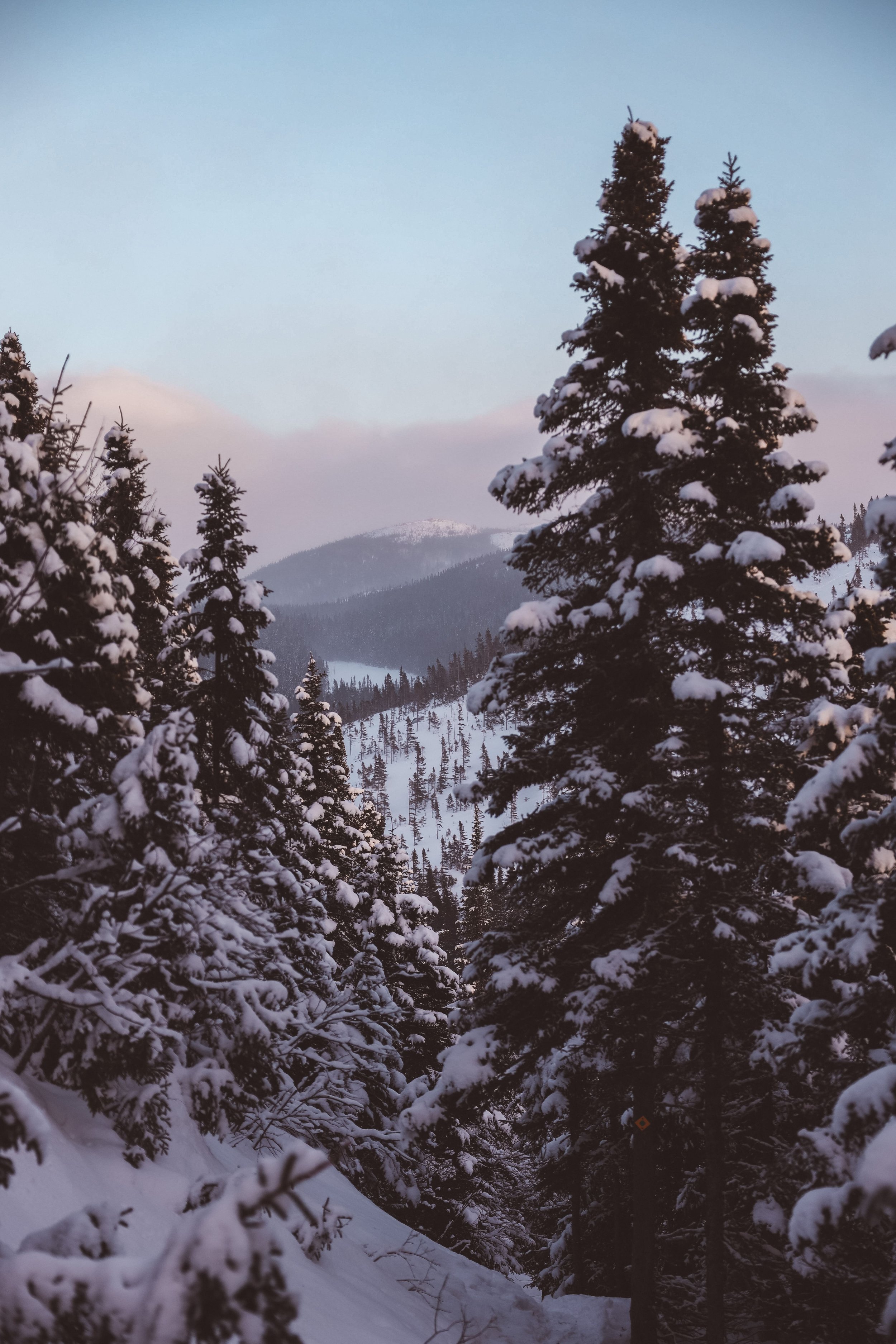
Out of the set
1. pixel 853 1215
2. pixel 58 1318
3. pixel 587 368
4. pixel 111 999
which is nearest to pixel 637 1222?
pixel 853 1215

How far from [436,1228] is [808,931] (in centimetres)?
2027

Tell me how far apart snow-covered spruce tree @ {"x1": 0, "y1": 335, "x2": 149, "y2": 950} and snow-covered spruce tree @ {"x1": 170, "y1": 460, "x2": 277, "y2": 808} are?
22.7 ft

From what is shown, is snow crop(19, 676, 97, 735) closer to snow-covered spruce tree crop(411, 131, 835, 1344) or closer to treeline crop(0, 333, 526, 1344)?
treeline crop(0, 333, 526, 1344)

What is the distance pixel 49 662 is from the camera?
22.4 feet

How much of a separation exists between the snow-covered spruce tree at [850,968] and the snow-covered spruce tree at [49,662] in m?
6.41

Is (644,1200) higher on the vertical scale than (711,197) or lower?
lower

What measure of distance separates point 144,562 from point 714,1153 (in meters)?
14.8

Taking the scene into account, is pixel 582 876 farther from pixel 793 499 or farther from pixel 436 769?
pixel 436 769

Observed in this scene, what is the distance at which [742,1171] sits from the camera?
1091cm

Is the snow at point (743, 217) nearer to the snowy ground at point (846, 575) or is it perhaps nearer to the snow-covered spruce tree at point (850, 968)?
the snow-covered spruce tree at point (850, 968)

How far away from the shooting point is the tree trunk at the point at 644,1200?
951cm

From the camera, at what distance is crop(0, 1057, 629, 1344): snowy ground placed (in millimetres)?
5715

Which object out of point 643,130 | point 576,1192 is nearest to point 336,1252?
point 576,1192

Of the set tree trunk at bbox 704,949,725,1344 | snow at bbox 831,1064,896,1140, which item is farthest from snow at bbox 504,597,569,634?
snow at bbox 831,1064,896,1140
